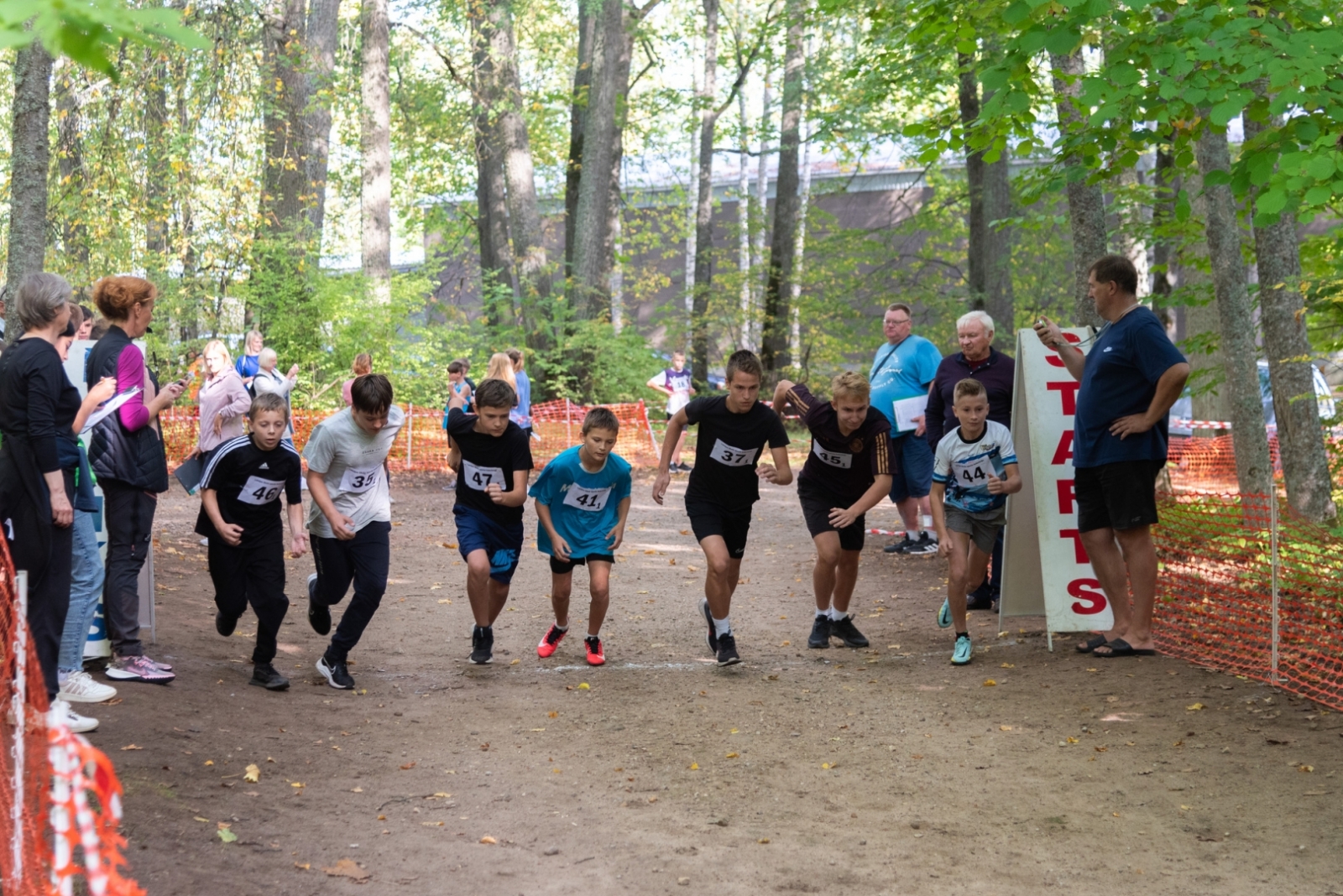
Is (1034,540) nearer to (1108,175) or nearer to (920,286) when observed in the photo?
(1108,175)

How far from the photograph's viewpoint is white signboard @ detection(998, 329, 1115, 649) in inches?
303

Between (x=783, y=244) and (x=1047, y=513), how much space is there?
68.3 ft

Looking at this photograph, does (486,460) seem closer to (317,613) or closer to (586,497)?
(586,497)

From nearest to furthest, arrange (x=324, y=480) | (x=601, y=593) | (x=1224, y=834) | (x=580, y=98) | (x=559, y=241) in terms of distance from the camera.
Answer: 1. (x=1224, y=834)
2. (x=324, y=480)
3. (x=601, y=593)
4. (x=580, y=98)
5. (x=559, y=241)

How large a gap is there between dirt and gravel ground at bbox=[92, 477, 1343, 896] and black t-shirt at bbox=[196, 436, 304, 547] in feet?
2.96

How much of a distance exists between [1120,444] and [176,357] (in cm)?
1660

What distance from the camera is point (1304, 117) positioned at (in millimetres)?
6270

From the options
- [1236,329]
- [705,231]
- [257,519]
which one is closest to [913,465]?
[1236,329]

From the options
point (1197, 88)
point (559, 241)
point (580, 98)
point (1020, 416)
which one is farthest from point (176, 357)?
point (559, 241)

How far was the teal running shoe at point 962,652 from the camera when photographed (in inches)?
297

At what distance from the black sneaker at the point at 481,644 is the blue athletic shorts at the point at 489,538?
385 millimetres

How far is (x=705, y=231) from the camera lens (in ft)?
107

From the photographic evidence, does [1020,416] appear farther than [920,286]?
No

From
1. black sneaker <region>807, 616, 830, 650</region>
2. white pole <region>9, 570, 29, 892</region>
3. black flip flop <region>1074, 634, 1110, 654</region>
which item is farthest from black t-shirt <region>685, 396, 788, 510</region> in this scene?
white pole <region>9, 570, 29, 892</region>
